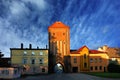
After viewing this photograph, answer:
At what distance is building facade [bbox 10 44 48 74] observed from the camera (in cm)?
8494

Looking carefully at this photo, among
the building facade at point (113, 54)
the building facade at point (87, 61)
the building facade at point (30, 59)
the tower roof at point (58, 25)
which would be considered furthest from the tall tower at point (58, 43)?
the building facade at point (113, 54)

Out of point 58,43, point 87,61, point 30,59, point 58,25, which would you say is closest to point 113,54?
point 87,61

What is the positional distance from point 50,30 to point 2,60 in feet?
73.6

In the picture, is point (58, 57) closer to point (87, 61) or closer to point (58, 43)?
point (58, 43)

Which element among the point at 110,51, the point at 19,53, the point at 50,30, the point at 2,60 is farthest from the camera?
the point at 110,51

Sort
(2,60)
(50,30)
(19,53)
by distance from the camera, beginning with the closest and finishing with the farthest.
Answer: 1. (19,53)
2. (2,60)
3. (50,30)

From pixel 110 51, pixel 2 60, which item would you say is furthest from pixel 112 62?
pixel 2 60

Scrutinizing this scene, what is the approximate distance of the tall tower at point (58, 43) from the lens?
9476 cm

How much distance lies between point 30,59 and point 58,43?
15.5 meters

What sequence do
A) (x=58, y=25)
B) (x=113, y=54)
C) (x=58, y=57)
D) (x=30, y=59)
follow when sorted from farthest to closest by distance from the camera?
(x=113, y=54)
(x=58, y=25)
(x=58, y=57)
(x=30, y=59)

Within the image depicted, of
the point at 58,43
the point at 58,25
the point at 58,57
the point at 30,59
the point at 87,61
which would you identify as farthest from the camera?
the point at 58,25

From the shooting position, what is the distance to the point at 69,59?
9412 centimetres

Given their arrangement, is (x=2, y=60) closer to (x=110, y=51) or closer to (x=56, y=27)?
(x=56, y=27)

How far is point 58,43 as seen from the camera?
96.8m
